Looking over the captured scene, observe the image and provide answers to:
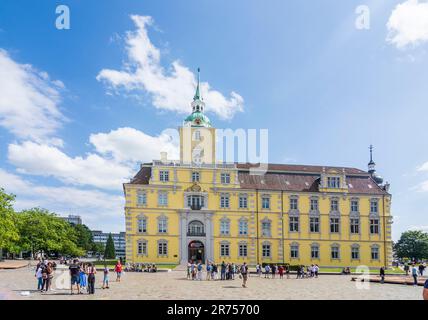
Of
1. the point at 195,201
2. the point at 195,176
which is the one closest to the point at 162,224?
the point at 195,201

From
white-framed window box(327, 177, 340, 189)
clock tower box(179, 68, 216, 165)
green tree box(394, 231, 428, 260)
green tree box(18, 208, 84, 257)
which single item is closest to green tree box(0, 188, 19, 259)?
green tree box(18, 208, 84, 257)

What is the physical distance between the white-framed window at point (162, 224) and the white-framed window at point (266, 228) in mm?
13055

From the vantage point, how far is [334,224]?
197ft

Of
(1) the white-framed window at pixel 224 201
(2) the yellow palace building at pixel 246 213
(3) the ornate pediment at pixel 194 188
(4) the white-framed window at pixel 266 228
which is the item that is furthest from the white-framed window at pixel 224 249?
(3) the ornate pediment at pixel 194 188

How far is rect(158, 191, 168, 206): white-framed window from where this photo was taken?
5725cm

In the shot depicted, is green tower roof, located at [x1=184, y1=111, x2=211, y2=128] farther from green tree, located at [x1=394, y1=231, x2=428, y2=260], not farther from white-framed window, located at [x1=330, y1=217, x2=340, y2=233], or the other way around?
green tree, located at [x1=394, y1=231, x2=428, y2=260]

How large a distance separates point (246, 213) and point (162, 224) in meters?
11.3

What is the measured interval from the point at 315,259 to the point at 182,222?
1870 centimetres

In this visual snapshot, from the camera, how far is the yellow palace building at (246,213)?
56891 millimetres

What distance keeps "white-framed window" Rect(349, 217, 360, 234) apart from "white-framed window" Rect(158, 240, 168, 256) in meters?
25.6

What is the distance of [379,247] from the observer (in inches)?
2375

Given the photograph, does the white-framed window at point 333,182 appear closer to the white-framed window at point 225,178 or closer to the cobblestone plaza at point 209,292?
the white-framed window at point 225,178

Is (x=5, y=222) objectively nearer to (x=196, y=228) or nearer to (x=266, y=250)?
(x=196, y=228)
